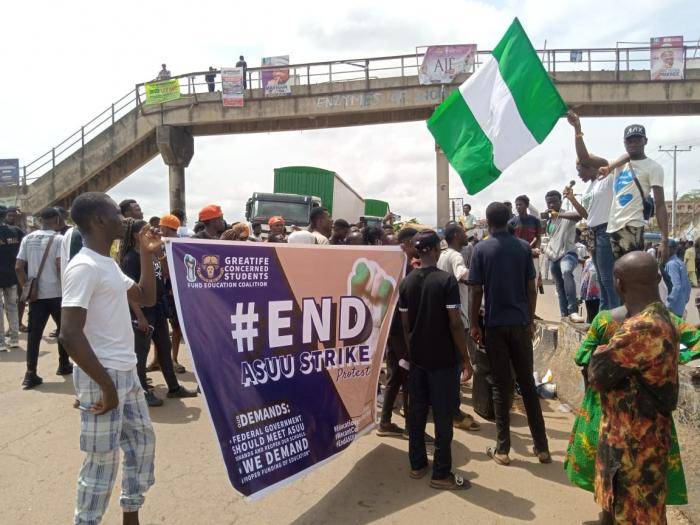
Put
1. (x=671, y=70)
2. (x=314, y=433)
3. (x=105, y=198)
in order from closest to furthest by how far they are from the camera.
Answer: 1. (x=105, y=198)
2. (x=314, y=433)
3. (x=671, y=70)

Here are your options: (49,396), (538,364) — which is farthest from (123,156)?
(538,364)

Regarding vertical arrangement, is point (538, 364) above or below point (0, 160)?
below

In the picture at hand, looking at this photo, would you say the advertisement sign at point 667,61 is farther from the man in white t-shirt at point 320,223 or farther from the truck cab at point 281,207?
the man in white t-shirt at point 320,223

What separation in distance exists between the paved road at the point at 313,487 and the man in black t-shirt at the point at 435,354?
223 mm

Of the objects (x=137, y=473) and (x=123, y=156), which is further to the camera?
(x=123, y=156)

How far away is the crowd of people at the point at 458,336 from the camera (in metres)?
2.44

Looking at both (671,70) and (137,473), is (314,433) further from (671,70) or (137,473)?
(671,70)

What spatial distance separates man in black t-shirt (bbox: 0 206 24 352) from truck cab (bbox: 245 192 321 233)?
8.84 m

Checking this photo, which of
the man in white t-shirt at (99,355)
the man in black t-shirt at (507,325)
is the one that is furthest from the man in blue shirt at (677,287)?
the man in white t-shirt at (99,355)

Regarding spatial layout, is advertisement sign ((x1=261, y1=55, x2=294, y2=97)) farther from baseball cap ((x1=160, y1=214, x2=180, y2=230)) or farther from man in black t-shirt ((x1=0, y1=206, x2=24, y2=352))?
baseball cap ((x1=160, y1=214, x2=180, y2=230))

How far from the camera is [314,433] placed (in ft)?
11.3

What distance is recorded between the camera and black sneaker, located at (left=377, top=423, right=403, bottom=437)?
14.9ft

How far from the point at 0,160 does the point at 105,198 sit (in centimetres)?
3303

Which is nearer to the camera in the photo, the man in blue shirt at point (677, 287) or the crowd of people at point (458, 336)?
the crowd of people at point (458, 336)
